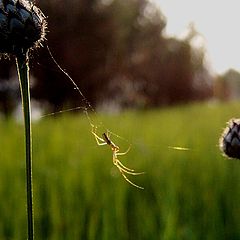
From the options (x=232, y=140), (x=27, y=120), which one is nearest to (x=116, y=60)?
(x=232, y=140)

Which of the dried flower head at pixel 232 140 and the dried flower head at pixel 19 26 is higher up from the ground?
the dried flower head at pixel 19 26

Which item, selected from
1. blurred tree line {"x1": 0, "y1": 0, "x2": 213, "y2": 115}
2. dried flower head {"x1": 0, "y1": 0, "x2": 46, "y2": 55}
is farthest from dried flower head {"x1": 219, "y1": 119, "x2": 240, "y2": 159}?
blurred tree line {"x1": 0, "y1": 0, "x2": 213, "y2": 115}

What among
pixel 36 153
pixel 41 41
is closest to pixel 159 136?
pixel 36 153

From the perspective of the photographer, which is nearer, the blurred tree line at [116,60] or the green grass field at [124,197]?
the green grass field at [124,197]

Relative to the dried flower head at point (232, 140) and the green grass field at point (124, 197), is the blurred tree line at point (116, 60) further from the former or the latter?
the dried flower head at point (232, 140)

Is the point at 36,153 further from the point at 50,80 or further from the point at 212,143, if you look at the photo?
the point at 50,80

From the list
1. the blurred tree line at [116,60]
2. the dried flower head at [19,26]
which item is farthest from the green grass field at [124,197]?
the blurred tree line at [116,60]
